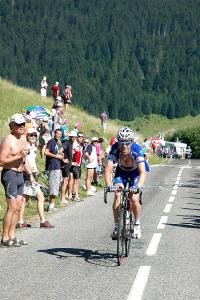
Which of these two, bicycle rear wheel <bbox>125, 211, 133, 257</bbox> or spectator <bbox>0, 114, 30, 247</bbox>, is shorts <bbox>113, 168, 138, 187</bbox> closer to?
bicycle rear wheel <bbox>125, 211, 133, 257</bbox>

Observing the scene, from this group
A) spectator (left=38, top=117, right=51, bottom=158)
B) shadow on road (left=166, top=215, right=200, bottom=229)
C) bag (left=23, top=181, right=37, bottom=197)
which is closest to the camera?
bag (left=23, top=181, right=37, bottom=197)

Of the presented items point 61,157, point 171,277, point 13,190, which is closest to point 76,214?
point 61,157

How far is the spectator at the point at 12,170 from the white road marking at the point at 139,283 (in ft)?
8.23

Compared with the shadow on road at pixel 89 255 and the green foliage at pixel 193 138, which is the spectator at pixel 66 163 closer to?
the shadow on road at pixel 89 255

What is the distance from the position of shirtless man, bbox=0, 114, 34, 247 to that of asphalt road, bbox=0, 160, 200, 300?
12.7 inches

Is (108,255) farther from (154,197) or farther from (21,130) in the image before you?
(154,197)

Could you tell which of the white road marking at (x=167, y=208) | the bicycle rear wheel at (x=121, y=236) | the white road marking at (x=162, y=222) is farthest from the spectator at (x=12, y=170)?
the white road marking at (x=167, y=208)

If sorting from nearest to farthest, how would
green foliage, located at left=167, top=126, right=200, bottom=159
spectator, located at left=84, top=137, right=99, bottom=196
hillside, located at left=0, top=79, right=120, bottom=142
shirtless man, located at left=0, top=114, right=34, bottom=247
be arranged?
shirtless man, located at left=0, top=114, right=34, bottom=247, spectator, located at left=84, top=137, right=99, bottom=196, hillside, located at left=0, top=79, right=120, bottom=142, green foliage, located at left=167, top=126, right=200, bottom=159

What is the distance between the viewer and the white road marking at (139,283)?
6.32 meters

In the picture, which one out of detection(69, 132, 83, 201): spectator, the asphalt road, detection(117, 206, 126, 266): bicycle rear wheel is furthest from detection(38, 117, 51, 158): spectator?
detection(117, 206, 126, 266): bicycle rear wheel

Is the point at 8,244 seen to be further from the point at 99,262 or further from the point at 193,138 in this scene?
the point at 193,138

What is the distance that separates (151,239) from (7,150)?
2.90 meters

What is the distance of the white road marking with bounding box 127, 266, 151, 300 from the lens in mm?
6320

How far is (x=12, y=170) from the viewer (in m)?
9.45
